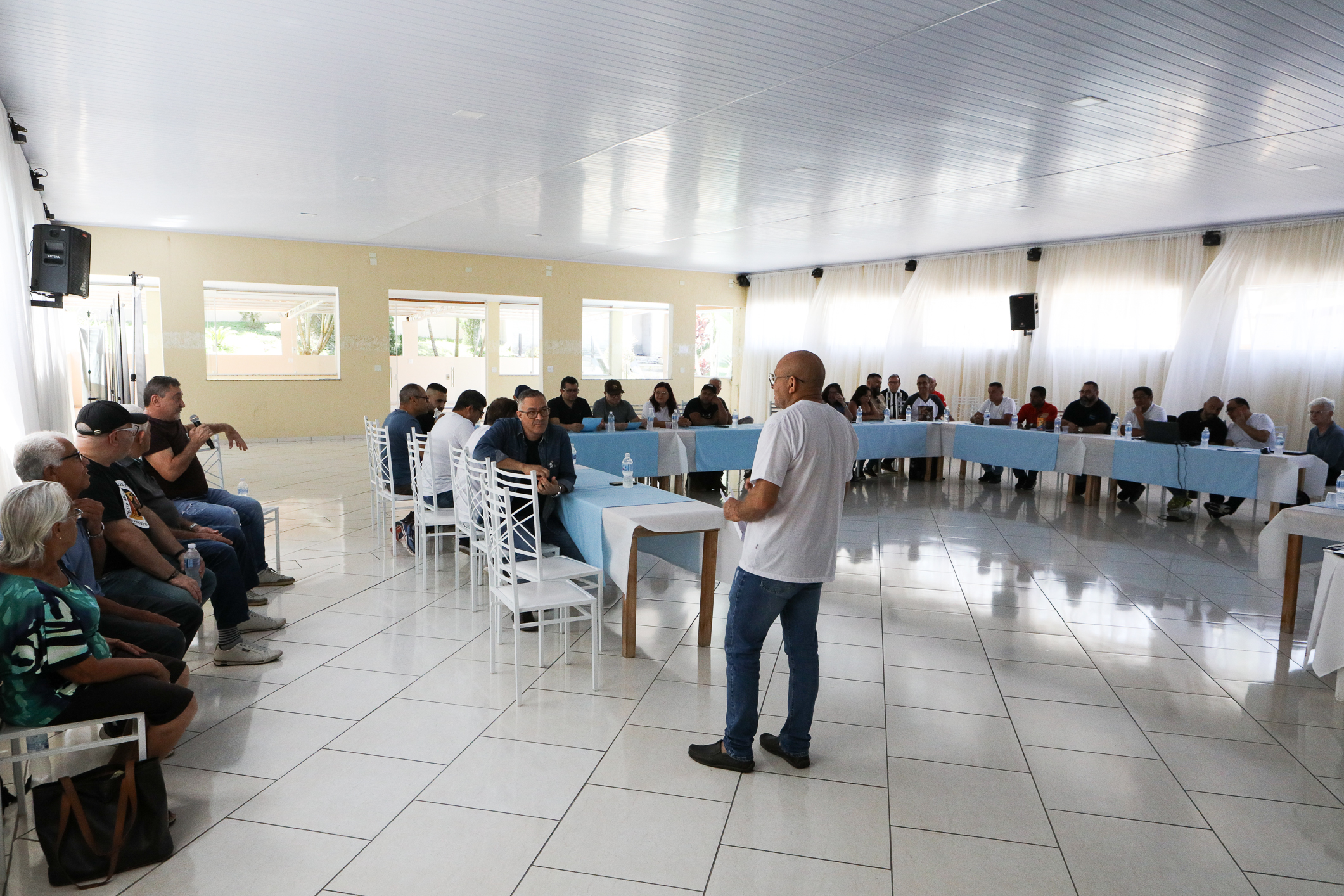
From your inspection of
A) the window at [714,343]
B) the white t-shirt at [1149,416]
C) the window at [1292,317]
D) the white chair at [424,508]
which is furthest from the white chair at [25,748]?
the window at [714,343]

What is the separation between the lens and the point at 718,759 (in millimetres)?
2846

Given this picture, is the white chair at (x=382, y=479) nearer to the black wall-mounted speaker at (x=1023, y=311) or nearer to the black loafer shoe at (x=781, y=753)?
the black loafer shoe at (x=781, y=753)

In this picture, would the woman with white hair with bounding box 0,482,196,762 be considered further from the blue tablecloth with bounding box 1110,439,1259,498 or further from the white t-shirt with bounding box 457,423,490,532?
the blue tablecloth with bounding box 1110,439,1259,498

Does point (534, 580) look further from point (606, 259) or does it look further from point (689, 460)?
point (606, 259)

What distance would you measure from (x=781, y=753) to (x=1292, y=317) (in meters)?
9.10

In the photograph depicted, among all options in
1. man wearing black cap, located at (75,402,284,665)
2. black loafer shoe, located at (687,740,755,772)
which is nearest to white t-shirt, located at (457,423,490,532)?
man wearing black cap, located at (75,402,284,665)

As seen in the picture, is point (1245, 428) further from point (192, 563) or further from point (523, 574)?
point (192, 563)

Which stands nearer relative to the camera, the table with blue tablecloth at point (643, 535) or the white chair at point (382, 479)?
the table with blue tablecloth at point (643, 535)

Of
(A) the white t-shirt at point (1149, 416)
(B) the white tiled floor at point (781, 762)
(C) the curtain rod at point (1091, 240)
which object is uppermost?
(C) the curtain rod at point (1091, 240)

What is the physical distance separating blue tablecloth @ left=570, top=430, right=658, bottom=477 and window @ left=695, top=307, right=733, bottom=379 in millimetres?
9460

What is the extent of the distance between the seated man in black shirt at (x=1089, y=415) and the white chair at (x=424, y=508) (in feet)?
22.5

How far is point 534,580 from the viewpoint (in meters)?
3.53

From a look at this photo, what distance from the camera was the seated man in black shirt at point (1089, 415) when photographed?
28.5ft

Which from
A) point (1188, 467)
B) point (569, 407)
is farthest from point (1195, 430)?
point (569, 407)
